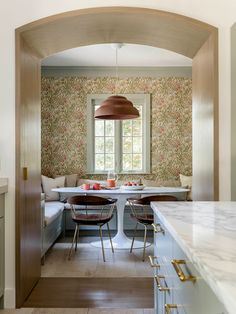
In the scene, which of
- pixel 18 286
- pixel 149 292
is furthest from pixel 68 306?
pixel 149 292

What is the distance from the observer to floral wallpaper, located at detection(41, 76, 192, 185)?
6.47 metres

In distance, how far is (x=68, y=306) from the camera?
2.85 meters

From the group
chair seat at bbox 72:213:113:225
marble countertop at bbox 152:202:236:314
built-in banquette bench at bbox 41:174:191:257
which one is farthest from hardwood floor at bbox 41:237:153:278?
marble countertop at bbox 152:202:236:314

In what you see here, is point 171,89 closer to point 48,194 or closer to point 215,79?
point 48,194

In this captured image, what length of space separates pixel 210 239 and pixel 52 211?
3.98 meters

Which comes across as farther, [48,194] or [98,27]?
[48,194]

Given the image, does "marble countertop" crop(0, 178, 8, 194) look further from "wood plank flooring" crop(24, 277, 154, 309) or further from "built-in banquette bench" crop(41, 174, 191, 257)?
"built-in banquette bench" crop(41, 174, 191, 257)

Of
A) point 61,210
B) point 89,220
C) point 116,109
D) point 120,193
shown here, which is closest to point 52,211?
point 61,210

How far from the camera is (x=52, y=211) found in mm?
4855

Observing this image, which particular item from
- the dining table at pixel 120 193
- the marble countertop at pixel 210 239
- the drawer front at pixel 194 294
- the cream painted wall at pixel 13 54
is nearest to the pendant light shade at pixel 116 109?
the dining table at pixel 120 193

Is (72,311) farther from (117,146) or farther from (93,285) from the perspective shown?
(117,146)

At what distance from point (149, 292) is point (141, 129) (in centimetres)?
387

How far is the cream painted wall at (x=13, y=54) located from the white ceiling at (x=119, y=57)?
98.0 inches

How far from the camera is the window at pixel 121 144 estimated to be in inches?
257
